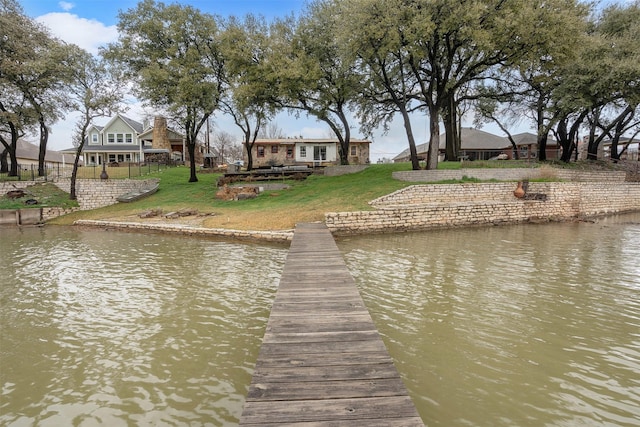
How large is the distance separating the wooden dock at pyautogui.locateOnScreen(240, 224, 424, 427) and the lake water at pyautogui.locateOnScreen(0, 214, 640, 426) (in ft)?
2.36

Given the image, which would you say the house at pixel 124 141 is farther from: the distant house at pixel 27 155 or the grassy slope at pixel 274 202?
the grassy slope at pixel 274 202

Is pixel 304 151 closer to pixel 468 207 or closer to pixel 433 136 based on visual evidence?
pixel 433 136

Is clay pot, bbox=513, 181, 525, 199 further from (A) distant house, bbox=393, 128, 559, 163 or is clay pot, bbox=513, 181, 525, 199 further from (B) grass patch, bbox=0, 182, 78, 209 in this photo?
(B) grass patch, bbox=0, 182, 78, 209

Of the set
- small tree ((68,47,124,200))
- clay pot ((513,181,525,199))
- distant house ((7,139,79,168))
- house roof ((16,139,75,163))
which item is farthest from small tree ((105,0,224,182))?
house roof ((16,139,75,163))

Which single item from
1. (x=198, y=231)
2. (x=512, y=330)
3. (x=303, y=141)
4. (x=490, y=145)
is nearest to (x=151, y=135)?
(x=303, y=141)

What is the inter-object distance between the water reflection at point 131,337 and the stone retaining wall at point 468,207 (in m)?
5.82

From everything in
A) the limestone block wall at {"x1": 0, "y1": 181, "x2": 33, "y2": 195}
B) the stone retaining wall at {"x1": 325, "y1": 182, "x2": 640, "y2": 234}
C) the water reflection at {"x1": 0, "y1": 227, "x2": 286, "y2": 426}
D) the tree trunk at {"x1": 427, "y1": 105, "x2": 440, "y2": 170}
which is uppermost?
the tree trunk at {"x1": 427, "y1": 105, "x2": 440, "y2": 170}

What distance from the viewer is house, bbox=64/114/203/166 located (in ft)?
136

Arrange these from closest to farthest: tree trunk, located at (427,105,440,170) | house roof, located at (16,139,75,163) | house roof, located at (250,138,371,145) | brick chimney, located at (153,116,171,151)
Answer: tree trunk, located at (427,105,440,170) < house roof, located at (250,138,371,145) < brick chimney, located at (153,116,171,151) < house roof, located at (16,139,75,163)

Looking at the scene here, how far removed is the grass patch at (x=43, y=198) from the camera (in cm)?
1989

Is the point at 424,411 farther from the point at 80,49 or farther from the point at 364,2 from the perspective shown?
the point at 80,49

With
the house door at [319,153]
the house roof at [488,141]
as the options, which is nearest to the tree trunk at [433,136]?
the house door at [319,153]

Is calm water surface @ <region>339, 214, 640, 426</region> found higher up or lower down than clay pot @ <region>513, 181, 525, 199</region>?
lower down

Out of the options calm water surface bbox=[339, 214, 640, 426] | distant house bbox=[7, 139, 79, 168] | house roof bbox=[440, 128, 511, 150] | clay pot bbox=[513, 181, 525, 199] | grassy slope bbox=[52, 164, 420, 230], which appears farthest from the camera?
distant house bbox=[7, 139, 79, 168]
